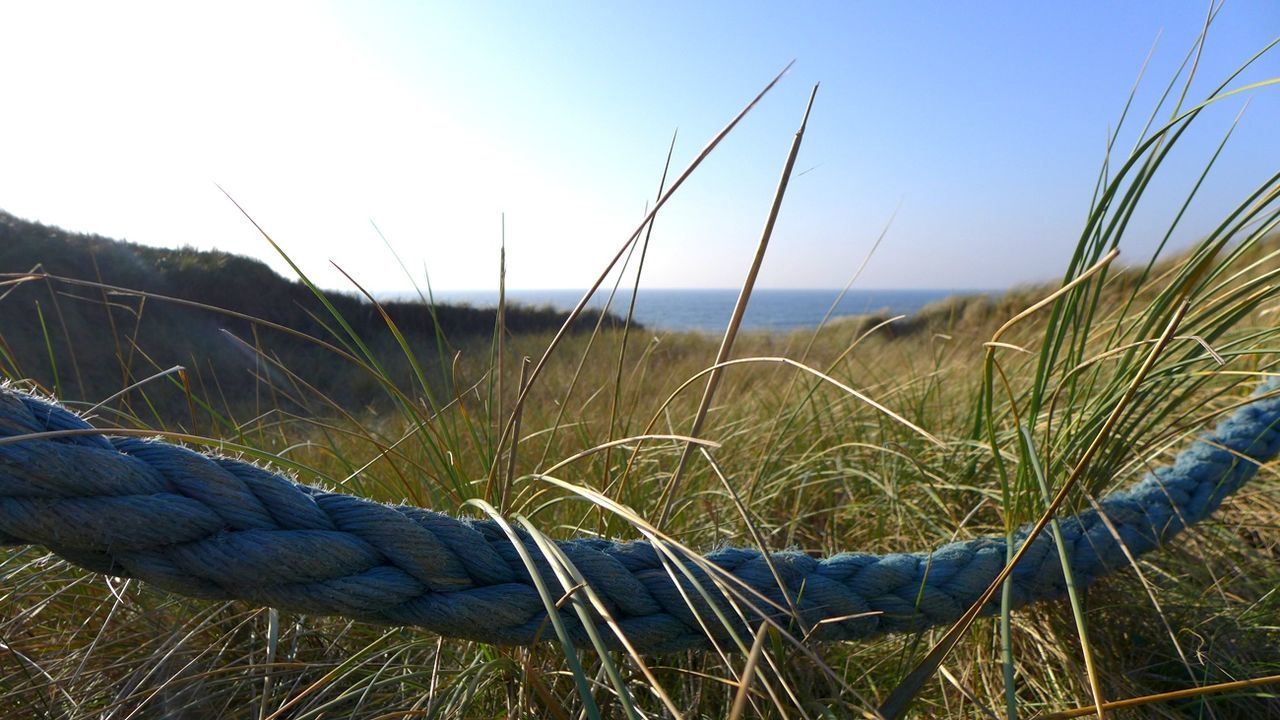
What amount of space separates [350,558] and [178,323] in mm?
6183

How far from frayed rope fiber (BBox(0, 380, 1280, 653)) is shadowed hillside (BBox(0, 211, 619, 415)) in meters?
3.53

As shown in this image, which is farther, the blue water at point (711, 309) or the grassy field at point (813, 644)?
the blue water at point (711, 309)

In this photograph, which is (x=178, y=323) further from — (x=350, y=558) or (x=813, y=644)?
(x=813, y=644)

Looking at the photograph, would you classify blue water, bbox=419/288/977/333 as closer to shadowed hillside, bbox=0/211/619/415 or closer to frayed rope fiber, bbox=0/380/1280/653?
frayed rope fiber, bbox=0/380/1280/653

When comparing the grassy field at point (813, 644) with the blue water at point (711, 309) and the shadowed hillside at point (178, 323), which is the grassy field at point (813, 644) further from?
the shadowed hillside at point (178, 323)

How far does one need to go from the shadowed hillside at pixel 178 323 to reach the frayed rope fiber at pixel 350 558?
353 centimetres

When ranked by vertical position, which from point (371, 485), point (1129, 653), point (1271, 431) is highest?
point (1271, 431)

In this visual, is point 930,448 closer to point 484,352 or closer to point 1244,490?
point 1244,490

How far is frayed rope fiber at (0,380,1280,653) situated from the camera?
0.53m

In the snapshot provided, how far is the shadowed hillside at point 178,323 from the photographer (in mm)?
4484

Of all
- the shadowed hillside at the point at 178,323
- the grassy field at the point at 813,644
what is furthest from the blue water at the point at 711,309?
the shadowed hillside at the point at 178,323

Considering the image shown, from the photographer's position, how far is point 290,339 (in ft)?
21.6

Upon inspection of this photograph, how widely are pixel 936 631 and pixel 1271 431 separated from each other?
2.39 ft

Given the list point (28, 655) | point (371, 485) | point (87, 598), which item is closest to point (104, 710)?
point (28, 655)
